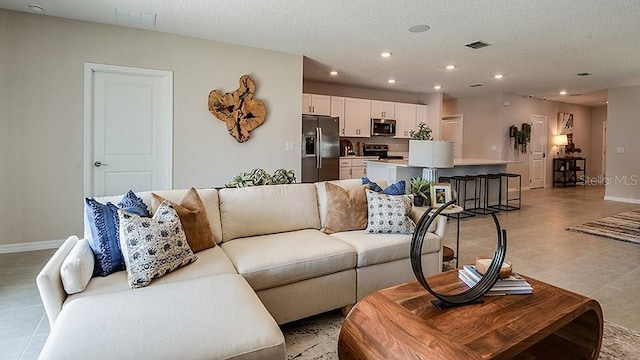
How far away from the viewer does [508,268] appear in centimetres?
187

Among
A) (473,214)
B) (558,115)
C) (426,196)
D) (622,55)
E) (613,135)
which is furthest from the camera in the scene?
(558,115)

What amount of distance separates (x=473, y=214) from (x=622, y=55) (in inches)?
122

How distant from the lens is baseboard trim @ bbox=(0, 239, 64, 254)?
3.74 metres

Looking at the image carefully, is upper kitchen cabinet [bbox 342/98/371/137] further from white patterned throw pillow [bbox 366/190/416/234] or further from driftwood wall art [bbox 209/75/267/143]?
white patterned throw pillow [bbox 366/190/416/234]

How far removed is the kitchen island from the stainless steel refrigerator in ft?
2.25

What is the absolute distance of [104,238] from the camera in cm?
193

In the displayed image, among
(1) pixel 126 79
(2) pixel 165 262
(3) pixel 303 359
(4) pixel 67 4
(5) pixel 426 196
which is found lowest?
(3) pixel 303 359

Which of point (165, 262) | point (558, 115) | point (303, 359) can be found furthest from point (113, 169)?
point (558, 115)

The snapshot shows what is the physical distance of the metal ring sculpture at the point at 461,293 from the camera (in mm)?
1575

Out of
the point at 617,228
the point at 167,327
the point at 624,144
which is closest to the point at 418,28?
the point at 167,327

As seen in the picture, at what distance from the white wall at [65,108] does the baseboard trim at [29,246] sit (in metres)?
0.05

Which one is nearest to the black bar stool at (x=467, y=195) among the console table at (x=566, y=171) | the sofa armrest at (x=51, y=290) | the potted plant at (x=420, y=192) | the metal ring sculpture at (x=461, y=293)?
the potted plant at (x=420, y=192)

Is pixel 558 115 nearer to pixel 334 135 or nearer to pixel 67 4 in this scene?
pixel 334 135

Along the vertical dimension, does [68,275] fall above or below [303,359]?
above
